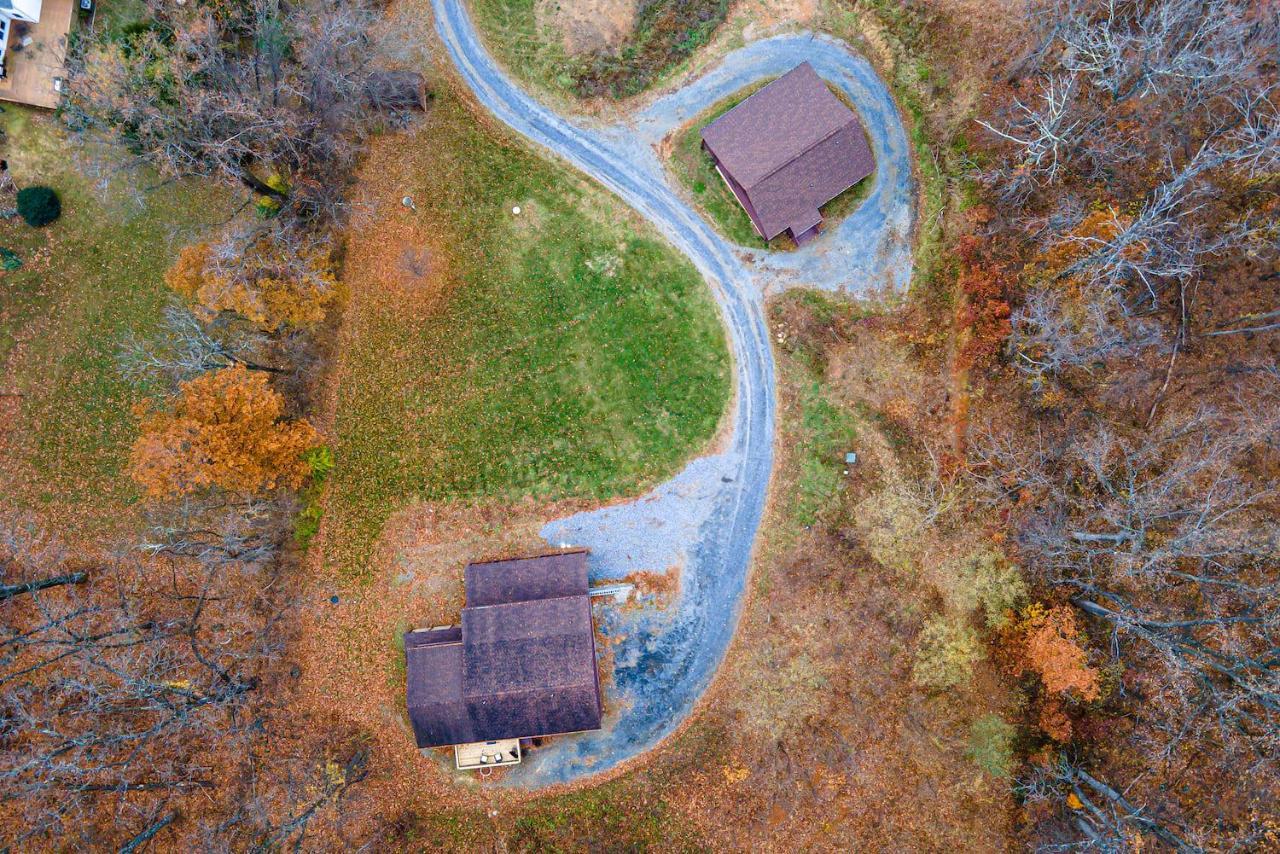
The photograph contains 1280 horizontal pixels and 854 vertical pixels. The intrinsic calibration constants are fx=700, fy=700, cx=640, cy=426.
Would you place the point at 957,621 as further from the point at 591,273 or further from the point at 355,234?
the point at 355,234

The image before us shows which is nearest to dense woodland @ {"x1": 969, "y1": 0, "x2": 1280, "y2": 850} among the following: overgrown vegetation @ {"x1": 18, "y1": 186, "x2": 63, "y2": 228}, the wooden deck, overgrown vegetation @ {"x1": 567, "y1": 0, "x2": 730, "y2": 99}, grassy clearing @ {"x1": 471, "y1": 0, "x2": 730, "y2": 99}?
overgrown vegetation @ {"x1": 567, "y1": 0, "x2": 730, "y2": 99}

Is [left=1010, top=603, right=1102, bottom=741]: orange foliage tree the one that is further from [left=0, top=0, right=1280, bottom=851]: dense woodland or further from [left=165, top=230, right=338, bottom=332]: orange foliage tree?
[left=165, top=230, right=338, bottom=332]: orange foliage tree

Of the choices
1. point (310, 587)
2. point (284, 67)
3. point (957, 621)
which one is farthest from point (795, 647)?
point (284, 67)

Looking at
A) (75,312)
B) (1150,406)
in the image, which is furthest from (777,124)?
(75,312)

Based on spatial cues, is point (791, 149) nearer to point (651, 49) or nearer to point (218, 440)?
point (651, 49)

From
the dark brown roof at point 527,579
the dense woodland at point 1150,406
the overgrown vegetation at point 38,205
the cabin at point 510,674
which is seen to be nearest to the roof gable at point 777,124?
the dense woodland at point 1150,406
